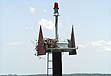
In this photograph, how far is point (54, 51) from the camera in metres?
24.6

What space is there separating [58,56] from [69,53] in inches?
56.8

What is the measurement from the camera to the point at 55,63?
24641mm

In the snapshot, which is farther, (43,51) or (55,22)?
(55,22)

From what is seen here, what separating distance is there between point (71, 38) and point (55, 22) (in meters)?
2.46

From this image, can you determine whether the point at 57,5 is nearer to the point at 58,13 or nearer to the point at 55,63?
the point at 58,13

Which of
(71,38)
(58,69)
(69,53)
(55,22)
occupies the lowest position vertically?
(58,69)

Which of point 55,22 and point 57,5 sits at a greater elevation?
point 57,5

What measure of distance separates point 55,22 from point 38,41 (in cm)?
301

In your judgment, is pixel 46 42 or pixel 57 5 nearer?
pixel 46 42

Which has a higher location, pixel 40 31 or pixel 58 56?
pixel 40 31

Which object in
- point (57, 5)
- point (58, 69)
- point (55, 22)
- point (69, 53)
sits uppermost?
point (57, 5)

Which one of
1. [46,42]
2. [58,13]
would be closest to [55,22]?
[58,13]

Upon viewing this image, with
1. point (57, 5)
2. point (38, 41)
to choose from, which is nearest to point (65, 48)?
point (38, 41)

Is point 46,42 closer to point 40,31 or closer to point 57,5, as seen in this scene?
point 40,31
